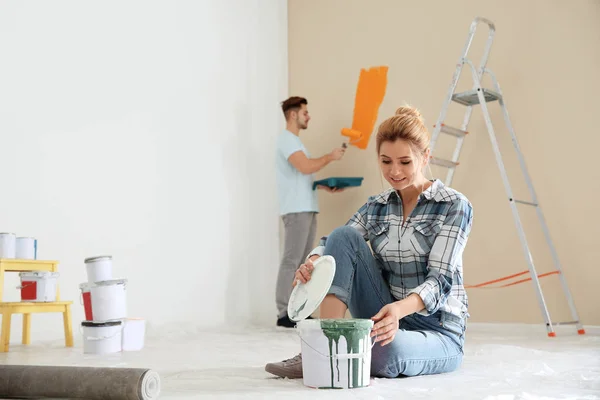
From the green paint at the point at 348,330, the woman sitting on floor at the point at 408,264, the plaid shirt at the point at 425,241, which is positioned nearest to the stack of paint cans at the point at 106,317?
the woman sitting on floor at the point at 408,264

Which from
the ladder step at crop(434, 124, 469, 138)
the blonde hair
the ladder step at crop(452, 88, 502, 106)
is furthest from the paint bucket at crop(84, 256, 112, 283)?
the ladder step at crop(452, 88, 502, 106)

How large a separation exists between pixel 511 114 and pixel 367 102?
89 cm

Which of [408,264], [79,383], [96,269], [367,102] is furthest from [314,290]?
[367,102]

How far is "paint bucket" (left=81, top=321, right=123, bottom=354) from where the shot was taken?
114 inches

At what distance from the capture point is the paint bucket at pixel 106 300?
3001 millimetres

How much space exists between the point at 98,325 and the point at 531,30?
2974 mm

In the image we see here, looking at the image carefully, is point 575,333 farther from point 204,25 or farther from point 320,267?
point 204,25

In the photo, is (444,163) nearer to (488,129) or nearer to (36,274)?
(488,129)

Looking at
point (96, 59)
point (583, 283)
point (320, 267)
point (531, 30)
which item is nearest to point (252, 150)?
point (96, 59)

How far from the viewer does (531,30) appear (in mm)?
4066

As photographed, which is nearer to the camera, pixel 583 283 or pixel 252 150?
pixel 583 283

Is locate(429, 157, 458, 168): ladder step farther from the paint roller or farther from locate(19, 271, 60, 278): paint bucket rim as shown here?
locate(19, 271, 60, 278): paint bucket rim

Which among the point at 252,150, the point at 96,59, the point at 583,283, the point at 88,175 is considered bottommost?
the point at 583,283

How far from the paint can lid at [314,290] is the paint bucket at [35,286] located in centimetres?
167
